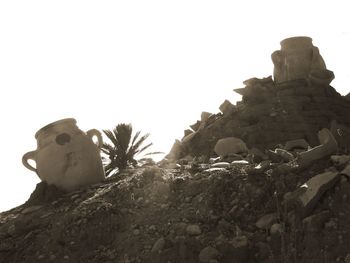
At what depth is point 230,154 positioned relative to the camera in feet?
29.1

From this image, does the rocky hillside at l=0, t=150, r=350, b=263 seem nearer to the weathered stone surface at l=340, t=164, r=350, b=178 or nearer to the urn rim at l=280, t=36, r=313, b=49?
the weathered stone surface at l=340, t=164, r=350, b=178

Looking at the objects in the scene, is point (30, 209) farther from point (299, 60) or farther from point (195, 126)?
point (299, 60)

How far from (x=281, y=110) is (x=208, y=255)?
20.3ft

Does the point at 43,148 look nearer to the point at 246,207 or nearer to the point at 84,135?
the point at 84,135

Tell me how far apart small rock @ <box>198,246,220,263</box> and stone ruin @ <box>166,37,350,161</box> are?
495 cm

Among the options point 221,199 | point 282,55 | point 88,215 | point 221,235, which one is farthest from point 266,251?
point 282,55

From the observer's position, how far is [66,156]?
8.48 meters

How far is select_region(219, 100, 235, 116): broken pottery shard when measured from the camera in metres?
11.7

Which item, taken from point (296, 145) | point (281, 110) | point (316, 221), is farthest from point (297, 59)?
point (316, 221)

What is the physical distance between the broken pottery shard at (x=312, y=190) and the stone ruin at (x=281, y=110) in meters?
4.37

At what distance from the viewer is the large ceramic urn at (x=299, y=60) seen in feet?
38.5

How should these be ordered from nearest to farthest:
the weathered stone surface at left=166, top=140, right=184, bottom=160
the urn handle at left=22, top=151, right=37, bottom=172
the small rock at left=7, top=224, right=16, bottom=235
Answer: the small rock at left=7, top=224, right=16, bottom=235
the urn handle at left=22, top=151, right=37, bottom=172
the weathered stone surface at left=166, top=140, right=184, bottom=160

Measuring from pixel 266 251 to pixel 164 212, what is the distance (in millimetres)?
1530

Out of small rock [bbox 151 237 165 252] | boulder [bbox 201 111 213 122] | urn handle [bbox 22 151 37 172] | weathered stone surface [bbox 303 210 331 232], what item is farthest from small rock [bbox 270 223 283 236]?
boulder [bbox 201 111 213 122]
